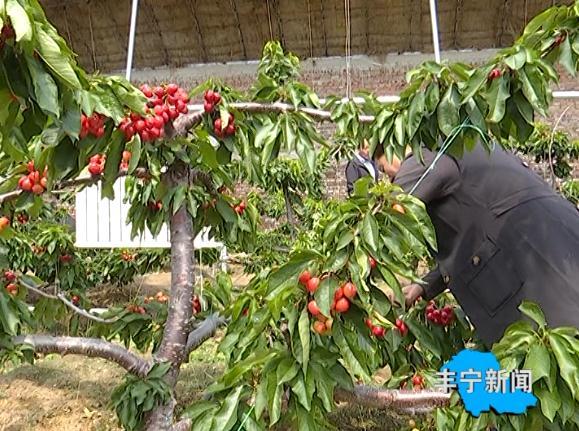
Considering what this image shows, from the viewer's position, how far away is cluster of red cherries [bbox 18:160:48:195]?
4.84 ft

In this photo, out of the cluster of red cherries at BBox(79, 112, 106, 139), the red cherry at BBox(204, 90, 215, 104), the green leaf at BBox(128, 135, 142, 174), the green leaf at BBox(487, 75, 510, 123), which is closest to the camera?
the green leaf at BBox(487, 75, 510, 123)

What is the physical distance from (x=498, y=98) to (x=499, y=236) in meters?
0.42

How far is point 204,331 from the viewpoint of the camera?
1.74 meters

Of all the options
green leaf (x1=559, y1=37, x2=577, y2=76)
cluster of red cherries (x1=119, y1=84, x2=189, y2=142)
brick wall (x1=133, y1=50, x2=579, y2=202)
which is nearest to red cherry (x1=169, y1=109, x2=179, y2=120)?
cluster of red cherries (x1=119, y1=84, x2=189, y2=142)

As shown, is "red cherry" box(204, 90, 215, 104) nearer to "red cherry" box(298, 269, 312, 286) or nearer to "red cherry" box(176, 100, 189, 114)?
"red cherry" box(176, 100, 189, 114)

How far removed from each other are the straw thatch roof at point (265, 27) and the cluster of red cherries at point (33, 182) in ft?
16.6

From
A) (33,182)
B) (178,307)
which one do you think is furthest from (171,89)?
(178,307)

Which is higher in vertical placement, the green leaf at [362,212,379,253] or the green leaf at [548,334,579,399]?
the green leaf at [362,212,379,253]

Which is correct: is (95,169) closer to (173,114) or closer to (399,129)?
(173,114)

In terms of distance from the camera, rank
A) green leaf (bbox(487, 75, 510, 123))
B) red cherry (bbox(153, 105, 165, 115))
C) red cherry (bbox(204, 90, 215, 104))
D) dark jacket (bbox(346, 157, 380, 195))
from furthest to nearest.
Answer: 1. dark jacket (bbox(346, 157, 380, 195))
2. red cherry (bbox(204, 90, 215, 104))
3. red cherry (bbox(153, 105, 165, 115))
4. green leaf (bbox(487, 75, 510, 123))

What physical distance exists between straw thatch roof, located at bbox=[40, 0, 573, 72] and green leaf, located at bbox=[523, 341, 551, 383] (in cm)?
547

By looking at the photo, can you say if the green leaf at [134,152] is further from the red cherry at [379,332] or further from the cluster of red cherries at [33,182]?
the red cherry at [379,332]

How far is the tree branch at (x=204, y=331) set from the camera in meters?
1.70

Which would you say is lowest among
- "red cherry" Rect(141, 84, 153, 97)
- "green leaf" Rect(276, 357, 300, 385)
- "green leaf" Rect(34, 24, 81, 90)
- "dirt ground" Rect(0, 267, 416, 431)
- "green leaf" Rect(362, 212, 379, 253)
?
"dirt ground" Rect(0, 267, 416, 431)
